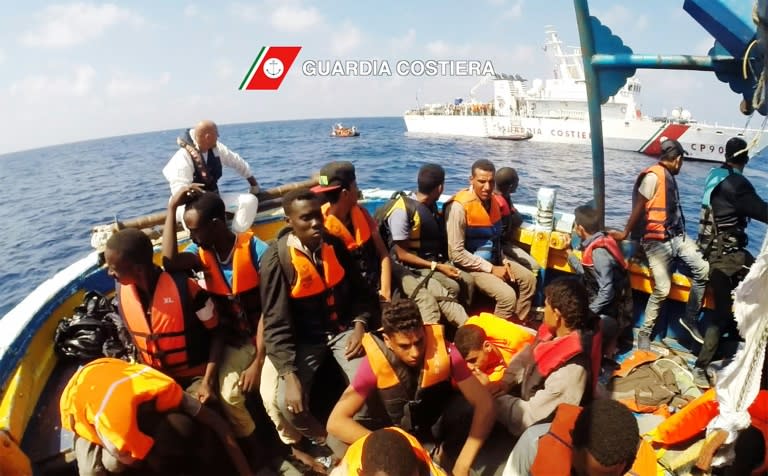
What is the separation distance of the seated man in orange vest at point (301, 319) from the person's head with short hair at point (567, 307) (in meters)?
1.25

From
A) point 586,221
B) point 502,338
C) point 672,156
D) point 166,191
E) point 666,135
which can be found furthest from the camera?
point 666,135

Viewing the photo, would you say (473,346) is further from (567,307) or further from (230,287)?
(230,287)

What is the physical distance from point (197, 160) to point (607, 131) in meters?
37.2

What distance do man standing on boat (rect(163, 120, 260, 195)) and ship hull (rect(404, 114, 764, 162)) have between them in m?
32.6

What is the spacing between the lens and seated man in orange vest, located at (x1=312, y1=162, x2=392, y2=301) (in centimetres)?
337

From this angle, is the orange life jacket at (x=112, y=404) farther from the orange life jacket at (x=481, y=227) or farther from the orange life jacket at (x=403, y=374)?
the orange life jacket at (x=481, y=227)

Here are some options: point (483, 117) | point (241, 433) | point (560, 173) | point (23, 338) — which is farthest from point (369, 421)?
point (483, 117)

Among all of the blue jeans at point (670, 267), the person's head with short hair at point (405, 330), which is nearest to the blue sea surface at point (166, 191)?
the blue jeans at point (670, 267)

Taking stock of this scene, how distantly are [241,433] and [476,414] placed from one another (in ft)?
5.37

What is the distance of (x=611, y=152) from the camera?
1324 inches

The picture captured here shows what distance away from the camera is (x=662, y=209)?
3.80m

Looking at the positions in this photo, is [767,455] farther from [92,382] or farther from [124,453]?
[92,382]

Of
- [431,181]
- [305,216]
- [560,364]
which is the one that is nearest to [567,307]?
[560,364]

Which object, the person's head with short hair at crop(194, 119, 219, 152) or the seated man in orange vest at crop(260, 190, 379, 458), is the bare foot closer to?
the seated man in orange vest at crop(260, 190, 379, 458)
